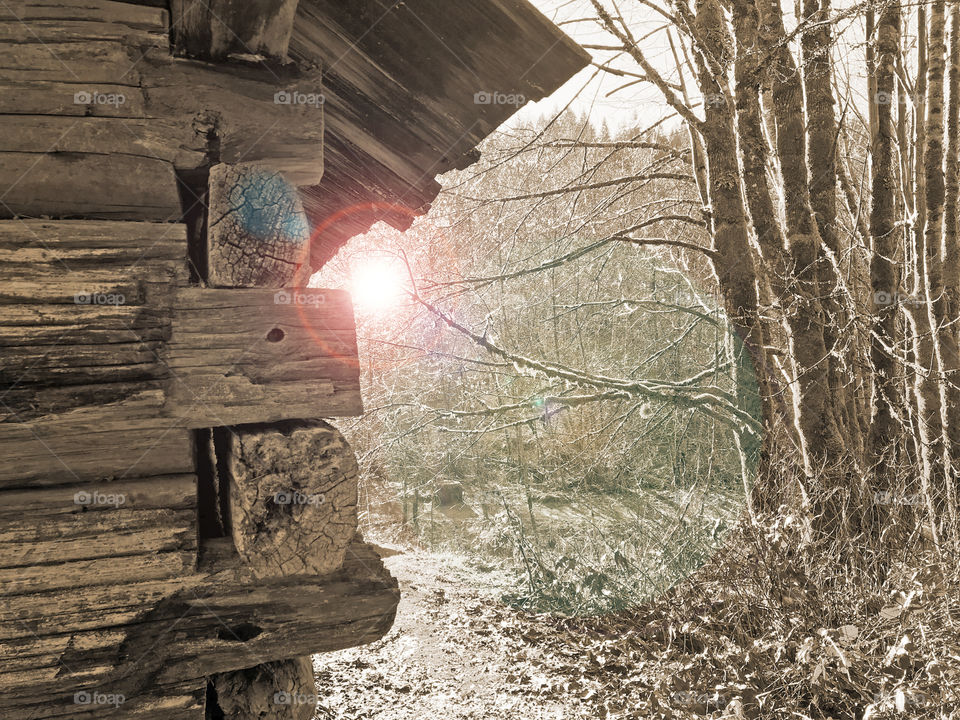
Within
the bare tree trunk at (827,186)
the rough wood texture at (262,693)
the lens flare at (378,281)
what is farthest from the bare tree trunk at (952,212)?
the rough wood texture at (262,693)

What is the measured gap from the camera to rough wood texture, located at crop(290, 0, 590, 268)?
237cm

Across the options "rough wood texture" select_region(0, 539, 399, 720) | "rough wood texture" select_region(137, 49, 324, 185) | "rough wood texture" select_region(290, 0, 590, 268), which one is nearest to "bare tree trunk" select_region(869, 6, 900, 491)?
"rough wood texture" select_region(290, 0, 590, 268)

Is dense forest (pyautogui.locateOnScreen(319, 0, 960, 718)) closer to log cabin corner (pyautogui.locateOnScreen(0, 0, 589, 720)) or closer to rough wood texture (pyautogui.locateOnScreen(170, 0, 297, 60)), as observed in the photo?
log cabin corner (pyautogui.locateOnScreen(0, 0, 589, 720))

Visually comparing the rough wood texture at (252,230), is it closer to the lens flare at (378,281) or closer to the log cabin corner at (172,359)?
the log cabin corner at (172,359)

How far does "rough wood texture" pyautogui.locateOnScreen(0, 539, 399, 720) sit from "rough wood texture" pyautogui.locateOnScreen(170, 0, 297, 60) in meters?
1.63

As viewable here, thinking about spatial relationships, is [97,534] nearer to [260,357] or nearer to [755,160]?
[260,357]

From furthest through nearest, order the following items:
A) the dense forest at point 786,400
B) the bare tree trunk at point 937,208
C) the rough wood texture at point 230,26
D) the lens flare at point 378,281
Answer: the lens flare at point 378,281 < the bare tree trunk at point 937,208 < the dense forest at point 786,400 < the rough wood texture at point 230,26

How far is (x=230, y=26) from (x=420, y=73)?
28.8 inches

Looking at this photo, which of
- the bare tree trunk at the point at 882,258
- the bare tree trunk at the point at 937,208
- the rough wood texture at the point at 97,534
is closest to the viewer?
the rough wood texture at the point at 97,534

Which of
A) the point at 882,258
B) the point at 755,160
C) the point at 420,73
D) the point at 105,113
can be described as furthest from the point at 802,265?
the point at 105,113

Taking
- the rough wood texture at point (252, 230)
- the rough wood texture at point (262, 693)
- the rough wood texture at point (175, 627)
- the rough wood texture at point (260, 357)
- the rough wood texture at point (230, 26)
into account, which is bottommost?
the rough wood texture at point (262, 693)

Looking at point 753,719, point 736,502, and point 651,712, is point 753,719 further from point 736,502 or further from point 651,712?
point 736,502

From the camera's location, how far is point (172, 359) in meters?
2.05

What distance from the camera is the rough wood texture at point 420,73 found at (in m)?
2.37
